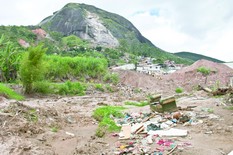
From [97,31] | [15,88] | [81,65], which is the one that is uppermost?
[97,31]

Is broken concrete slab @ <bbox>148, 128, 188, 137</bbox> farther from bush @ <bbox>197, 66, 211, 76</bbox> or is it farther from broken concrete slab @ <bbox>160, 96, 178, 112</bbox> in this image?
bush @ <bbox>197, 66, 211, 76</bbox>

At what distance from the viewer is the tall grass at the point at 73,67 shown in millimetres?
23794

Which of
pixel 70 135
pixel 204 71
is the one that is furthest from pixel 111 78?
pixel 70 135

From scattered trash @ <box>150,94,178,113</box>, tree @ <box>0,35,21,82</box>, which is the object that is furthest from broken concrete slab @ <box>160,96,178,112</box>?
tree @ <box>0,35,21,82</box>

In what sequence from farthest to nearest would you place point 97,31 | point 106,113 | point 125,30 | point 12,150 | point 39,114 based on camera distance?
1. point 125,30
2. point 97,31
3. point 106,113
4. point 39,114
5. point 12,150

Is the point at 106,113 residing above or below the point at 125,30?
below

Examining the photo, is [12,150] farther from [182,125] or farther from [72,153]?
[182,125]

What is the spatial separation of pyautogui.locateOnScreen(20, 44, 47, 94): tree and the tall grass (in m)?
4.93

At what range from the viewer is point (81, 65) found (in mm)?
25906

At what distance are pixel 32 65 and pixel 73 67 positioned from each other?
27.1 ft

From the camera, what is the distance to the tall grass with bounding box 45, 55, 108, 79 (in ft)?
78.1

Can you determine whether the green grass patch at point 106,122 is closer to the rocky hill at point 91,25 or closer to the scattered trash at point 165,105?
the scattered trash at point 165,105

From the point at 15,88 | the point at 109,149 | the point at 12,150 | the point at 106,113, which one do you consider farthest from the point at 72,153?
the point at 15,88

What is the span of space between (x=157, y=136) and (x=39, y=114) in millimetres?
4479
